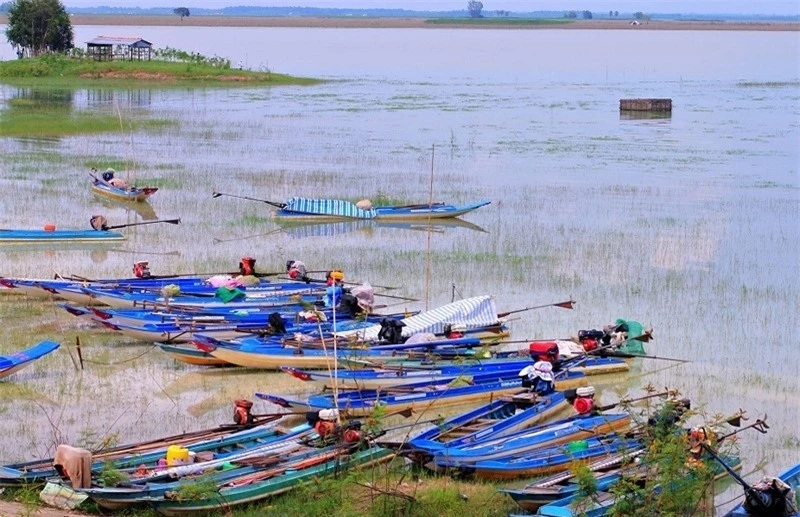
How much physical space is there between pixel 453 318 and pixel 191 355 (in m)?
3.41

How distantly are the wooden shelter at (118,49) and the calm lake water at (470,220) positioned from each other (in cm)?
919

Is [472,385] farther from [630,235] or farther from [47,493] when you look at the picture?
[630,235]

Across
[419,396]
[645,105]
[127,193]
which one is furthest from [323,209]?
[645,105]

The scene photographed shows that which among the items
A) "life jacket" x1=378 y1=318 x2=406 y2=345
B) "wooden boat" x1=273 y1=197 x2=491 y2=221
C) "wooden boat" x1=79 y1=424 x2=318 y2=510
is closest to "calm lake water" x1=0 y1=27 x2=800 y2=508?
"wooden boat" x1=273 y1=197 x2=491 y2=221

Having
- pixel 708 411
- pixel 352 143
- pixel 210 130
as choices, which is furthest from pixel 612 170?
pixel 708 411

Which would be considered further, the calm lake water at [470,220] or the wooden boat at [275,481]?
the calm lake water at [470,220]

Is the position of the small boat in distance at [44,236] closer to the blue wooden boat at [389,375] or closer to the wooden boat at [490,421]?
the blue wooden boat at [389,375]

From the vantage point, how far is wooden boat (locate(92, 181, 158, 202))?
26.5 metres

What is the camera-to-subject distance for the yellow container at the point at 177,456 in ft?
36.2

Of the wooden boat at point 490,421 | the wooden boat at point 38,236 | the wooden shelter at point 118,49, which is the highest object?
the wooden shelter at point 118,49

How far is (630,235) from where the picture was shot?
77.9 ft

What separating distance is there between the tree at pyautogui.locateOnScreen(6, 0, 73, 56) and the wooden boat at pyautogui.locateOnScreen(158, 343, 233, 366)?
5087 cm

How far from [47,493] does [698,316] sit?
418 inches

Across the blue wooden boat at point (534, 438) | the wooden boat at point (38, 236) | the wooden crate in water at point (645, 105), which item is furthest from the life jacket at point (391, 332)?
the wooden crate in water at point (645, 105)
